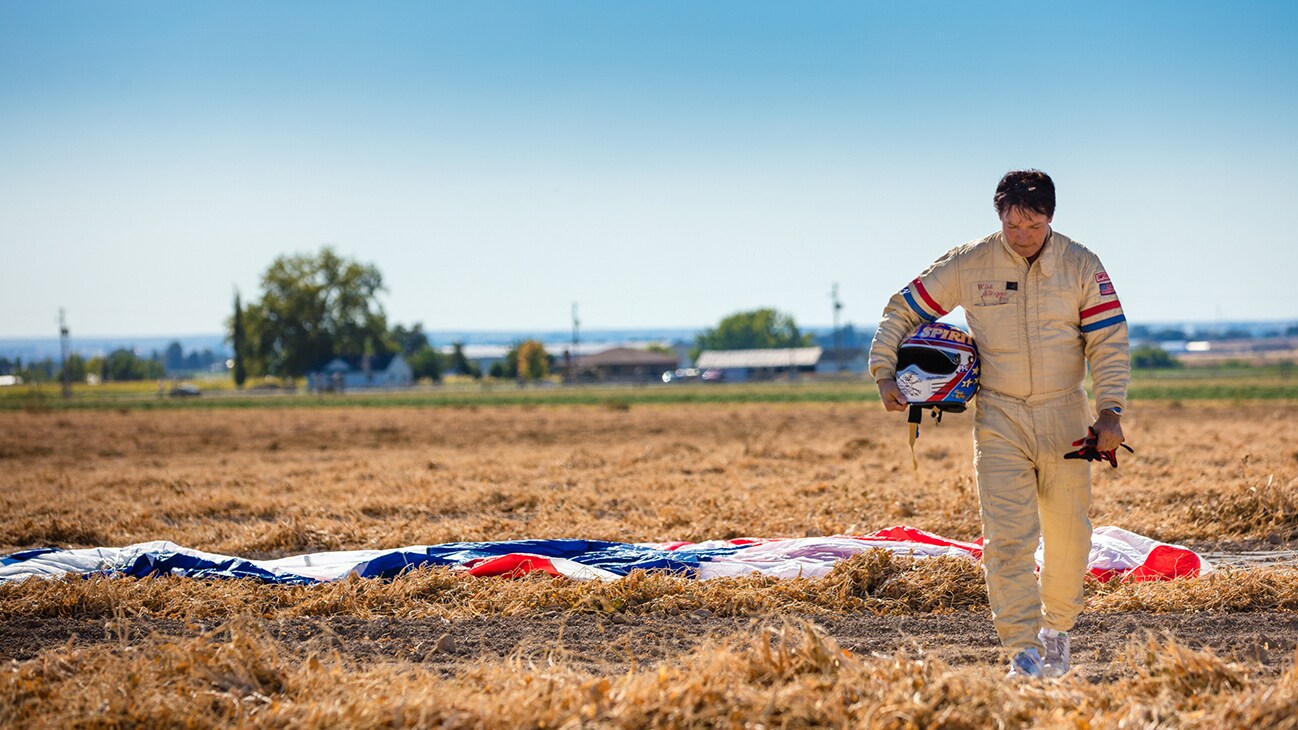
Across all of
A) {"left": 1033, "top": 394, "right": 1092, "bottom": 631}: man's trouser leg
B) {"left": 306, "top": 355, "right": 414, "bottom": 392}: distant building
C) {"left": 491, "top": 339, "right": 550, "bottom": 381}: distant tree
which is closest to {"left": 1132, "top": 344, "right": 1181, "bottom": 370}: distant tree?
{"left": 491, "top": 339, "right": 550, "bottom": 381}: distant tree

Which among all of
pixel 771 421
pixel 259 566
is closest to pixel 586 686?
pixel 259 566

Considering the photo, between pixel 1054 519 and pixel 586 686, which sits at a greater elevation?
pixel 1054 519

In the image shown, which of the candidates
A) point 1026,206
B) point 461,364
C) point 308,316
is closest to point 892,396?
point 1026,206

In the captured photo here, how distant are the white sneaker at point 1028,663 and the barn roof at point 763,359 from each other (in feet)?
390

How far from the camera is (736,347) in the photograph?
530 ft

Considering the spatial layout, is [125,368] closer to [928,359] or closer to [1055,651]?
[928,359]

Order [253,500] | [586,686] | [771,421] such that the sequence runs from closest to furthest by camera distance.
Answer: [586,686]
[253,500]
[771,421]

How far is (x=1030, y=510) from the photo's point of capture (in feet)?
16.1

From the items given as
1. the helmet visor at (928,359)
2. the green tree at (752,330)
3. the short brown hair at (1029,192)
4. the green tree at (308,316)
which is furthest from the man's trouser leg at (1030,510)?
the green tree at (752,330)

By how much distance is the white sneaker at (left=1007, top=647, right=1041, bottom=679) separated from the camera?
182 inches

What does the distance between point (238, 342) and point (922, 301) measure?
11638 cm

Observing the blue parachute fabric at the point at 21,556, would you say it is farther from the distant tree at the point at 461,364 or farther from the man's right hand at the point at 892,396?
the distant tree at the point at 461,364

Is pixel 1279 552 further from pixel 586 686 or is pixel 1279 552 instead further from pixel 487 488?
pixel 487 488

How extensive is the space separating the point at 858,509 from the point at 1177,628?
4777 mm
